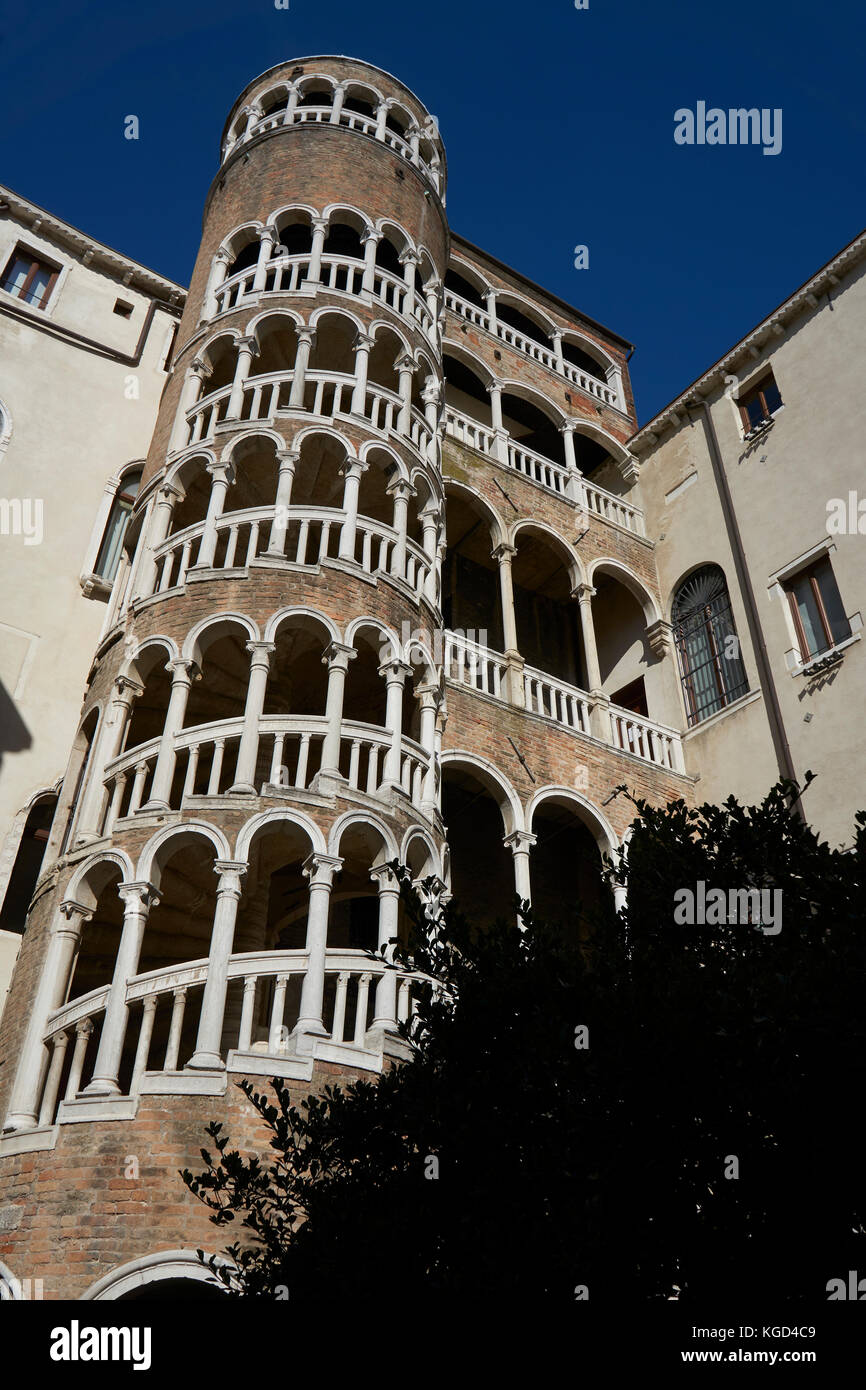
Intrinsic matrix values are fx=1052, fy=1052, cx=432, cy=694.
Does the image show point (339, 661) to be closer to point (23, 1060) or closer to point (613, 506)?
point (23, 1060)

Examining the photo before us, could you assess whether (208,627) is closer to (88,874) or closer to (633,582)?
(88,874)

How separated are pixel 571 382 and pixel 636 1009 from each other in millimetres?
20345

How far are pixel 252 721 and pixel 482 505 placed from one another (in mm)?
8300

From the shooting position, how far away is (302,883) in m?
14.1

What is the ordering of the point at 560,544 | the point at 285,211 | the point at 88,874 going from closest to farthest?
the point at 88,874
the point at 285,211
the point at 560,544

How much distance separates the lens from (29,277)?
18766 millimetres

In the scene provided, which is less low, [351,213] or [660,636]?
[351,213]

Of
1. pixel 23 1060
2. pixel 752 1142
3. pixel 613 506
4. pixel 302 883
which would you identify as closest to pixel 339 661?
pixel 302 883

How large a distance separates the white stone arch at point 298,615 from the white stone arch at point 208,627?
163 mm

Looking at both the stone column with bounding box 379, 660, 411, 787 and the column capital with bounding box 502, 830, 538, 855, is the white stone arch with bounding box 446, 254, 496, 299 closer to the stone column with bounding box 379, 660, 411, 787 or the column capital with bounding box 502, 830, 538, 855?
the stone column with bounding box 379, 660, 411, 787

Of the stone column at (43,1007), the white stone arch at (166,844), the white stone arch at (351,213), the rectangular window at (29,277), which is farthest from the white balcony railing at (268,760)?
the rectangular window at (29,277)

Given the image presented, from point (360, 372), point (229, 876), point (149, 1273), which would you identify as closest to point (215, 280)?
point (360, 372)
